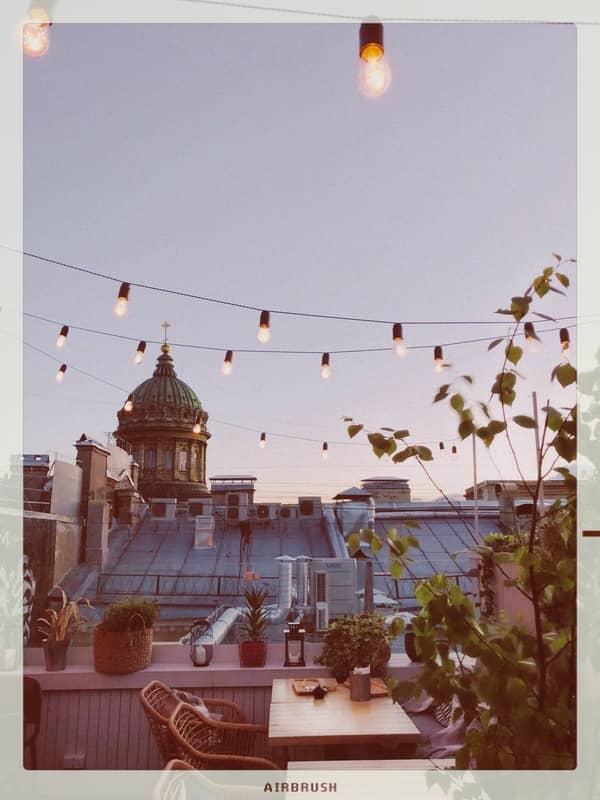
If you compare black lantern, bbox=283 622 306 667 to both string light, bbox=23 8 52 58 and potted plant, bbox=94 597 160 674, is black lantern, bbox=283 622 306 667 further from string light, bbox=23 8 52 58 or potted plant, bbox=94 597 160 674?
string light, bbox=23 8 52 58

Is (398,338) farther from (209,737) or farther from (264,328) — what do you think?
(209,737)

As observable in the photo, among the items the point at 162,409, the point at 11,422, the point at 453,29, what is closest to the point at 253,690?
the point at 11,422

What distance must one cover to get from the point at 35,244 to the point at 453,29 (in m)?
2.73

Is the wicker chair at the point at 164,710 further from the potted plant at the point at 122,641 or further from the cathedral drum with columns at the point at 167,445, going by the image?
the cathedral drum with columns at the point at 167,445

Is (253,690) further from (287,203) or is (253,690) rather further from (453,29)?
(453,29)

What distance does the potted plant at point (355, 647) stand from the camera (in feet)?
13.9

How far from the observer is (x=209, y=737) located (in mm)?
3848

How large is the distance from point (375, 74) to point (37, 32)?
1.06 m

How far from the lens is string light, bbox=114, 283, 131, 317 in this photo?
4289 mm

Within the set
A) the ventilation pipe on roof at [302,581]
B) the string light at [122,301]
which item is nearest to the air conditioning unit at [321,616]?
the ventilation pipe on roof at [302,581]

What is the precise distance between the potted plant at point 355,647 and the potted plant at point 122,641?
4.01 feet

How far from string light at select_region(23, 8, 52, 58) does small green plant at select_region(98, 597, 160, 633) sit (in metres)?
3.38

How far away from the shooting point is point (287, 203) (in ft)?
12.6

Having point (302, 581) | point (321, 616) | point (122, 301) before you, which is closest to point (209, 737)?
point (122, 301)
